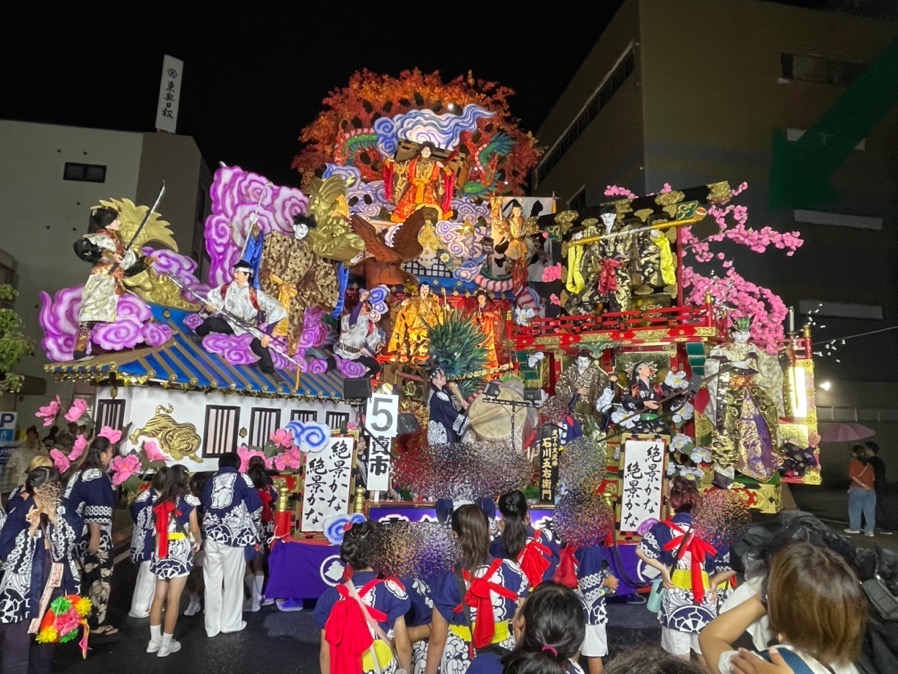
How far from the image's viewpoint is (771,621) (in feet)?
5.59

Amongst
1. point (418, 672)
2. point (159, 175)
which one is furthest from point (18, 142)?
point (418, 672)

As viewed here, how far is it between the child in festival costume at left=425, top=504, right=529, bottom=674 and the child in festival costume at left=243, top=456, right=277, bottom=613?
132 inches

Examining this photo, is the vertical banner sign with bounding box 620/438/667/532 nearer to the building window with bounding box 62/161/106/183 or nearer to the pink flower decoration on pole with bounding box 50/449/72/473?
the pink flower decoration on pole with bounding box 50/449/72/473

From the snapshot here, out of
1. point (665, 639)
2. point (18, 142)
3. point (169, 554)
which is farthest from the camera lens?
point (18, 142)

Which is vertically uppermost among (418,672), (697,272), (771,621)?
(697,272)

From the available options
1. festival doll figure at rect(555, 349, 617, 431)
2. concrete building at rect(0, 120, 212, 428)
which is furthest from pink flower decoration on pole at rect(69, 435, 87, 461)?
concrete building at rect(0, 120, 212, 428)

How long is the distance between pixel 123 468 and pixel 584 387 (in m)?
6.99

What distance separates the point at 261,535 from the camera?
6363 mm

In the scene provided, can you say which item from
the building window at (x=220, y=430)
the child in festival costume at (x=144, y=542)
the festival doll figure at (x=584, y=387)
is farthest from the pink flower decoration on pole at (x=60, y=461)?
the festival doll figure at (x=584, y=387)

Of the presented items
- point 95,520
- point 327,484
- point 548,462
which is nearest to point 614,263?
point 548,462

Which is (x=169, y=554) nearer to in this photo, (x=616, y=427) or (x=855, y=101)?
(x=616, y=427)

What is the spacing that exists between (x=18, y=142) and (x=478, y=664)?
23.1 m

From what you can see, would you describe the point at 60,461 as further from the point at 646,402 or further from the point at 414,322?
the point at 414,322

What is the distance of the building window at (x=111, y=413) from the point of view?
7953 mm
